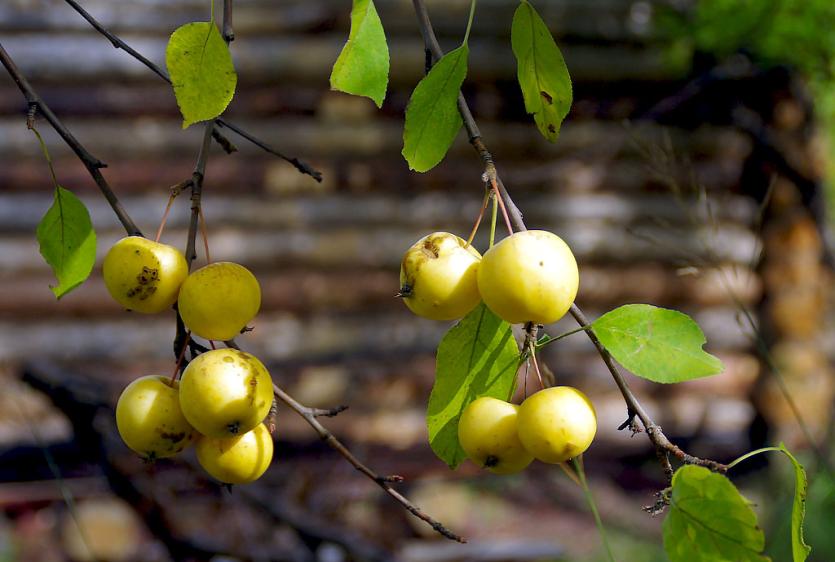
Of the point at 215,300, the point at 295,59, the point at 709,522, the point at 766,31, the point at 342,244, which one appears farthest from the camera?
the point at 342,244

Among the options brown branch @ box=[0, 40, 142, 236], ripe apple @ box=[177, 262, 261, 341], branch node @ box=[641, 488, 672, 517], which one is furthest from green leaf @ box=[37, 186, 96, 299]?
branch node @ box=[641, 488, 672, 517]

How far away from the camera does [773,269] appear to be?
3.72 m

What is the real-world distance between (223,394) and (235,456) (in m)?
0.09

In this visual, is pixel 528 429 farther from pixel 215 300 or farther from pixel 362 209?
pixel 362 209

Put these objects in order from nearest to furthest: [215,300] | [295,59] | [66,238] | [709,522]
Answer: [709,522] < [215,300] < [66,238] < [295,59]

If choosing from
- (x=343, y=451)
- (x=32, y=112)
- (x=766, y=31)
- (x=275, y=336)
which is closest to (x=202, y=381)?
(x=343, y=451)

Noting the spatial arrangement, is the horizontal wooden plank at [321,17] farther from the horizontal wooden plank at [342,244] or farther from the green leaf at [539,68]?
the green leaf at [539,68]

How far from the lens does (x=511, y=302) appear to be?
0.61m

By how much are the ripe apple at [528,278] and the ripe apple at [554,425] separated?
6cm

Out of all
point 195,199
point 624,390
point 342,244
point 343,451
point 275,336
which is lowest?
point 275,336

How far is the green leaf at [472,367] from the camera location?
2.34 ft

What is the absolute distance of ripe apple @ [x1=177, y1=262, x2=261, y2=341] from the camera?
70 cm

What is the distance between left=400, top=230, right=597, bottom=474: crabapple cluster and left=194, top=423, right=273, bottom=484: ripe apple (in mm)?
184

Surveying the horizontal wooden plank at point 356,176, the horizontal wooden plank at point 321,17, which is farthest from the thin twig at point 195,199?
the horizontal wooden plank at point 321,17
